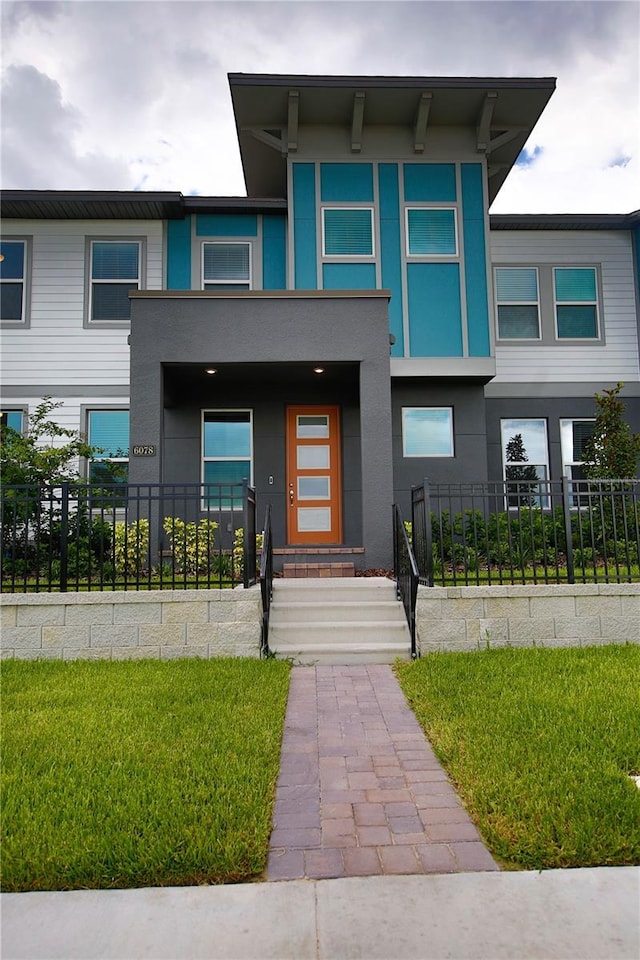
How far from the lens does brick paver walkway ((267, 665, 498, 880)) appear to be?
2.62m

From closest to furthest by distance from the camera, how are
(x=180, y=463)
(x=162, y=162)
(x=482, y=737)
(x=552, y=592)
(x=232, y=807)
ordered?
(x=232, y=807) < (x=482, y=737) < (x=552, y=592) < (x=180, y=463) < (x=162, y=162)

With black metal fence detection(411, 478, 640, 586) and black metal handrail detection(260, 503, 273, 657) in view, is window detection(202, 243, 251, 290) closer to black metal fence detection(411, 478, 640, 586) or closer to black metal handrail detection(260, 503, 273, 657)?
black metal handrail detection(260, 503, 273, 657)

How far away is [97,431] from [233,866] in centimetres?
992

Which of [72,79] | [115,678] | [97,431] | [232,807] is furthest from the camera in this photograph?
[97,431]

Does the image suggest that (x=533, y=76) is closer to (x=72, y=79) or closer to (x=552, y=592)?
(x=72, y=79)

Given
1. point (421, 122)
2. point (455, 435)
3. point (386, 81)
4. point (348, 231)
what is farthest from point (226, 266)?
point (455, 435)

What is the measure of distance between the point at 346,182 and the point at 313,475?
558cm

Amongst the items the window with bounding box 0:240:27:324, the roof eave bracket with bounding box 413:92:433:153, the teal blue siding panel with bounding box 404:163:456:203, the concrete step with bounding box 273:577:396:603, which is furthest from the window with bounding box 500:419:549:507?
the window with bounding box 0:240:27:324

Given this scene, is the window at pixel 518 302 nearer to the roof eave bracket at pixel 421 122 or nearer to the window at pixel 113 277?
the roof eave bracket at pixel 421 122

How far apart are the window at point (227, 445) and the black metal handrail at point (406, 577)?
11.4ft

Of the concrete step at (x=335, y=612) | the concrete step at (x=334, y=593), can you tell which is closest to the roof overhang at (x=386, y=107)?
the concrete step at (x=334, y=593)

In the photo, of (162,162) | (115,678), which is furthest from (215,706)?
(162,162)

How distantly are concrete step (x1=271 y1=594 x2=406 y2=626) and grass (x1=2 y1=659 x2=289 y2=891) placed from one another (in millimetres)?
1384

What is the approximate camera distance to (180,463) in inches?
403
